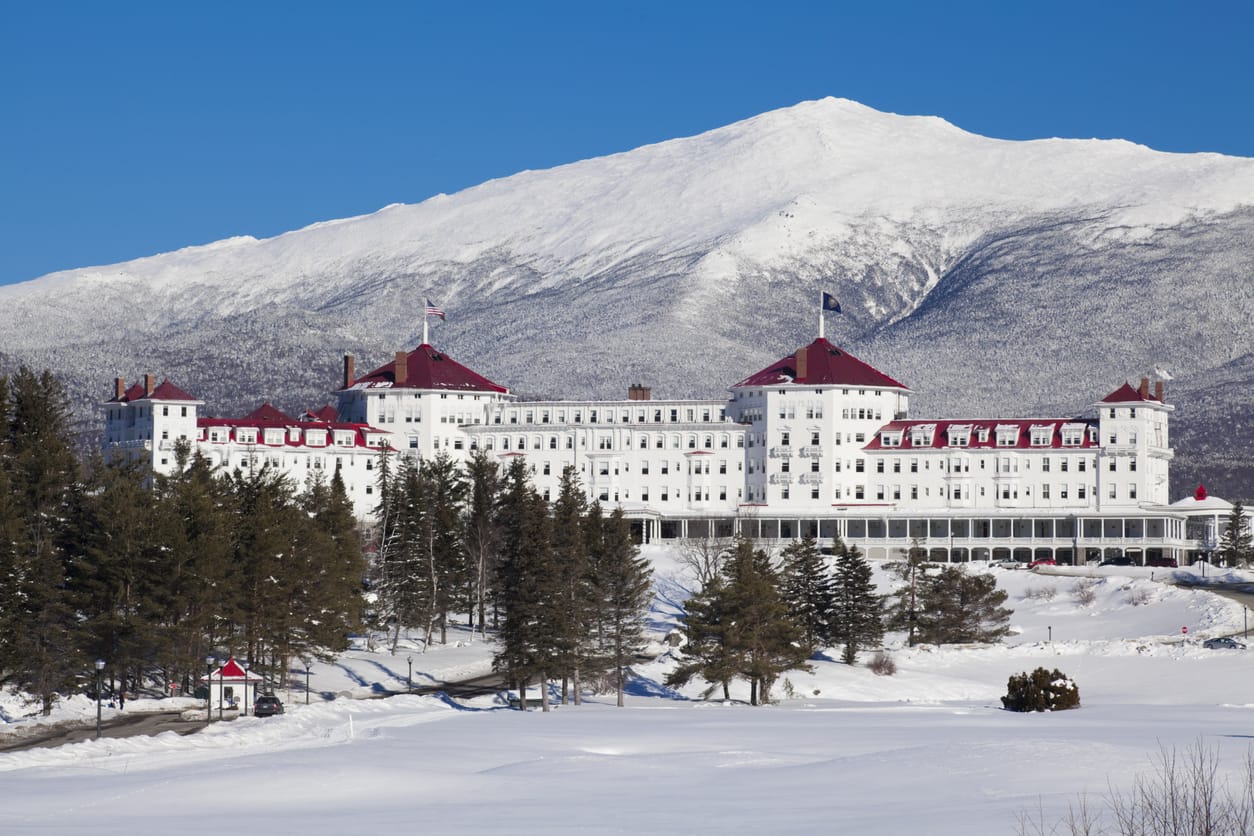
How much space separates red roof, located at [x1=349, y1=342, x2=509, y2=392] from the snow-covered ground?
80515 mm

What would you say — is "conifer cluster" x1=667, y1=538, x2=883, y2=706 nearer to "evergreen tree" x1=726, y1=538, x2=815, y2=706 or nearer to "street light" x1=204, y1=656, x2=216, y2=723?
"evergreen tree" x1=726, y1=538, x2=815, y2=706

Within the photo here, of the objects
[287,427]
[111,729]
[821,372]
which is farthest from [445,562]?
Result: [821,372]

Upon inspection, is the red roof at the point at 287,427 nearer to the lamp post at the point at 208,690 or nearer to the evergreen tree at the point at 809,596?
the evergreen tree at the point at 809,596

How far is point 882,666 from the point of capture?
4166 inches

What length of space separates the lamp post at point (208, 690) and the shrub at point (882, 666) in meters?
33.5

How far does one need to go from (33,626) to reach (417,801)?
33.5 m

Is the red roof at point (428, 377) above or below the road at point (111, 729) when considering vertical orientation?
above

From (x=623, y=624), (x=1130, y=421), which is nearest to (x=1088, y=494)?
(x=1130, y=421)

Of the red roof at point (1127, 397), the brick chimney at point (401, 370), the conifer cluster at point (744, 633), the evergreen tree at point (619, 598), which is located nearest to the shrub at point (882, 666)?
the conifer cluster at point (744, 633)

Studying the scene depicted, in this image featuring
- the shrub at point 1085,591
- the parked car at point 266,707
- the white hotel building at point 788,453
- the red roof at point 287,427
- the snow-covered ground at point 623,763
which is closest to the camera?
the snow-covered ground at point 623,763

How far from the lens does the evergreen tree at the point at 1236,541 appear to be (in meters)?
146

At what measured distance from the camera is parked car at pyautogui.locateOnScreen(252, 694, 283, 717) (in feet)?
255

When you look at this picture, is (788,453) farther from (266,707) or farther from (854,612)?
(266,707)

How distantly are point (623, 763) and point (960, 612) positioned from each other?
62133 millimetres
